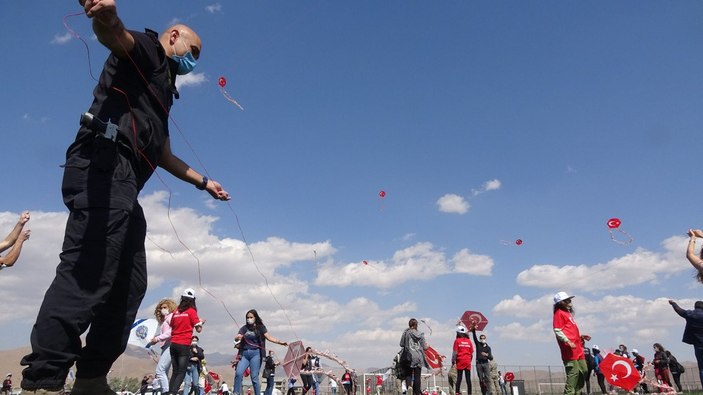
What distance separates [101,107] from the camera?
2760 millimetres

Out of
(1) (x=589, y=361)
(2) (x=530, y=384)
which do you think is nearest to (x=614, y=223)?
(1) (x=589, y=361)

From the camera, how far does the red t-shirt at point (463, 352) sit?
1622cm

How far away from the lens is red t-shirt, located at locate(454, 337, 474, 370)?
16.2m

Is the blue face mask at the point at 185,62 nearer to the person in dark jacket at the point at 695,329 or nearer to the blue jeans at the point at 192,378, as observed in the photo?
the person in dark jacket at the point at 695,329

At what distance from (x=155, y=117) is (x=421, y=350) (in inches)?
471

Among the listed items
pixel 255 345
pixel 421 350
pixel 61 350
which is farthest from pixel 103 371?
pixel 421 350

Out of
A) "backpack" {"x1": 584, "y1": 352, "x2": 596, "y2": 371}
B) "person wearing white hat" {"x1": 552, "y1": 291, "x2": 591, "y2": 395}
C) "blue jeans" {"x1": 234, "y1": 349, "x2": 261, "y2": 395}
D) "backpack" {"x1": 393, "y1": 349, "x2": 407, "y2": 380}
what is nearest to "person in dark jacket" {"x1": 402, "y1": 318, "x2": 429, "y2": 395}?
"backpack" {"x1": 393, "y1": 349, "x2": 407, "y2": 380}

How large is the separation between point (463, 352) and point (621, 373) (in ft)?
18.6

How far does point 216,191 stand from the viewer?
366 cm

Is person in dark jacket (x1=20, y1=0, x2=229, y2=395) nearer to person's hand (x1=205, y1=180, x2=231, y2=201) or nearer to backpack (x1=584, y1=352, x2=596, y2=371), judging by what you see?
person's hand (x1=205, y1=180, x2=231, y2=201)

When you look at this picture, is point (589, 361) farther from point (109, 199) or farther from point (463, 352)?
point (109, 199)

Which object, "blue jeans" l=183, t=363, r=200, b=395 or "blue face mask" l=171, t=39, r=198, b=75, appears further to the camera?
"blue jeans" l=183, t=363, r=200, b=395

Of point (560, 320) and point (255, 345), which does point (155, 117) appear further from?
point (255, 345)

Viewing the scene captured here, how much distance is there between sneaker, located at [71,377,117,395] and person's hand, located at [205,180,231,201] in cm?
138
